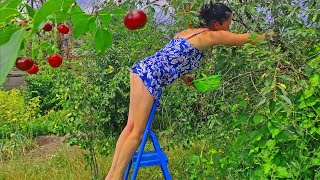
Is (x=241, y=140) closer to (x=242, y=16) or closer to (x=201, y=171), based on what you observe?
(x=201, y=171)

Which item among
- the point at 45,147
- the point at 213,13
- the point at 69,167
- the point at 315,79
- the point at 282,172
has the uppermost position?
the point at 213,13

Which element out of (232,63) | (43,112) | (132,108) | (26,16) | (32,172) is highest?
(26,16)

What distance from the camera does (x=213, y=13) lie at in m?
2.37

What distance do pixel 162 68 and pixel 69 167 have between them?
170 centimetres

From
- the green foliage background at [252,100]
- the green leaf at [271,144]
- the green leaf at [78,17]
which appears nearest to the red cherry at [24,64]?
the green leaf at [78,17]

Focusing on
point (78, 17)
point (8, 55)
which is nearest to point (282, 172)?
point (78, 17)

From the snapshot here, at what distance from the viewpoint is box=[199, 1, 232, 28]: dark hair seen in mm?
2357

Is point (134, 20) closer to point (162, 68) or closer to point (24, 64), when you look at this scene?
point (24, 64)

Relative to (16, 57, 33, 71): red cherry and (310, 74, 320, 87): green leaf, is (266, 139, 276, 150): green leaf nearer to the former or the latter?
(310, 74, 320, 87): green leaf

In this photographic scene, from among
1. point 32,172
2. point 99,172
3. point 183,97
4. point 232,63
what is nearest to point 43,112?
point 32,172

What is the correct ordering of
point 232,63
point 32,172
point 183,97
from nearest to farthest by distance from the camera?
point 232,63 → point 183,97 → point 32,172

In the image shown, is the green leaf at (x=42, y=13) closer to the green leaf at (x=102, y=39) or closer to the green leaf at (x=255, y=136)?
the green leaf at (x=102, y=39)

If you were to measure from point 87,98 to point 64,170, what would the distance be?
2.49ft

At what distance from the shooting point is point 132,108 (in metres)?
2.45
